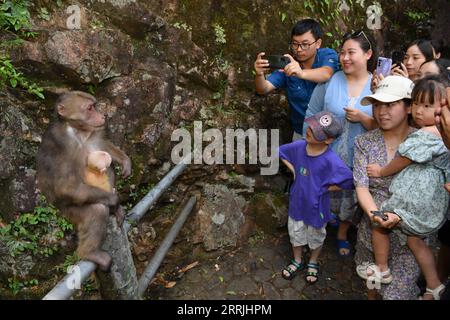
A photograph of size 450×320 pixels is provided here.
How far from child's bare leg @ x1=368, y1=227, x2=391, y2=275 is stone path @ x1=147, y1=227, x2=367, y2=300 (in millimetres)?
755

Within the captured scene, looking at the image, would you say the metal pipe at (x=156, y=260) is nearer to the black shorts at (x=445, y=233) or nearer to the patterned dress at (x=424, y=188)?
the patterned dress at (x=424, y=188)

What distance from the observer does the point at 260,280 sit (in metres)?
3.58

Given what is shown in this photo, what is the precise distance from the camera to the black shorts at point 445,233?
113 inches

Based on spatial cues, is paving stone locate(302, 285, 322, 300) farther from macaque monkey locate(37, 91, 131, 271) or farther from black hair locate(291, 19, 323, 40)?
black hair locate(291, 19, 323, 40)

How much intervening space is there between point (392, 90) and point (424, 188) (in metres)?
0.77

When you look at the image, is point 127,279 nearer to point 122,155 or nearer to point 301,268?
point 122,155

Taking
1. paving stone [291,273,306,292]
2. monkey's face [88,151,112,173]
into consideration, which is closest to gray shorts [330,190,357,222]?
paving stone [291,273,306,292]

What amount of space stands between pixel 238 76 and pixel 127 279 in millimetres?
2722

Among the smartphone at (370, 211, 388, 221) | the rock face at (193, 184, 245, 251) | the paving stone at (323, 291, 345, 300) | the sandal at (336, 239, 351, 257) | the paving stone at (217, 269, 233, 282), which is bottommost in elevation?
the paving stone at (323, 291, 345, 300)

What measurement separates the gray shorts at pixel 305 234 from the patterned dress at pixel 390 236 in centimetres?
42

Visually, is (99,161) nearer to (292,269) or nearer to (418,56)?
(292,269)

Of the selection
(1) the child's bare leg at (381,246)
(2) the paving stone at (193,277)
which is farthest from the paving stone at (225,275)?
(1) the child's bare leg at (381,246)

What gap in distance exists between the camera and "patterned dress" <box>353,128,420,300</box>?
2.83 meters

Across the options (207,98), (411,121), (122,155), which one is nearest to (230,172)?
(207,98)
